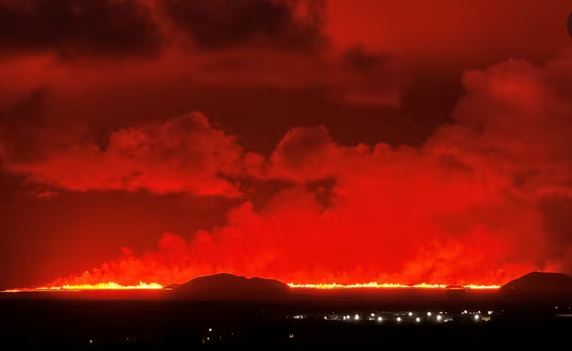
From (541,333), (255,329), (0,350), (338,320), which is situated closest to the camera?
(0,350)

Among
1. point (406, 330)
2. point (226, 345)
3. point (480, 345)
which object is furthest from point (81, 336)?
point (480, 345)

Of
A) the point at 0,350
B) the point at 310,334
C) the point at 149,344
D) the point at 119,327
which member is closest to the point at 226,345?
the point at 149,344

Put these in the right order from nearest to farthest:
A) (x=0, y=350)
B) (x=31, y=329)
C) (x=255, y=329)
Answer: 1. (x=0, y=350)
2. (x=255, y=329)
3. (x=31, y=329)

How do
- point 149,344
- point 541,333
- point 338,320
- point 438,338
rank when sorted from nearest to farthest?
point 149,344 < point 438,338 < point 541,333 < point 338,320

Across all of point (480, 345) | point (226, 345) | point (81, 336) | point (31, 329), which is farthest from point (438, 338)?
point (31, 329)

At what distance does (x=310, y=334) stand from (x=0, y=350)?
43.8 metres

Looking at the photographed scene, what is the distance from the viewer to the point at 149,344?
111562 mm

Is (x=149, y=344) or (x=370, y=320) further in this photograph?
(x=370, y=320)

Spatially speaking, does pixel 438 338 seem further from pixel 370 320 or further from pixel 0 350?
pixel 0 350

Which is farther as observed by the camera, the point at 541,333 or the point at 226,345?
the point at 541,333


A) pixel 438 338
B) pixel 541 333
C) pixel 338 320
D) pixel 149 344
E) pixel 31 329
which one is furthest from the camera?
pixel 338 320

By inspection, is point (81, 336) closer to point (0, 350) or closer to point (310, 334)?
point (0, 350)

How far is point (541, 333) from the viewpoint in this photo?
129625mm

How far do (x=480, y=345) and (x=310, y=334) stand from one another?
26934 mm
